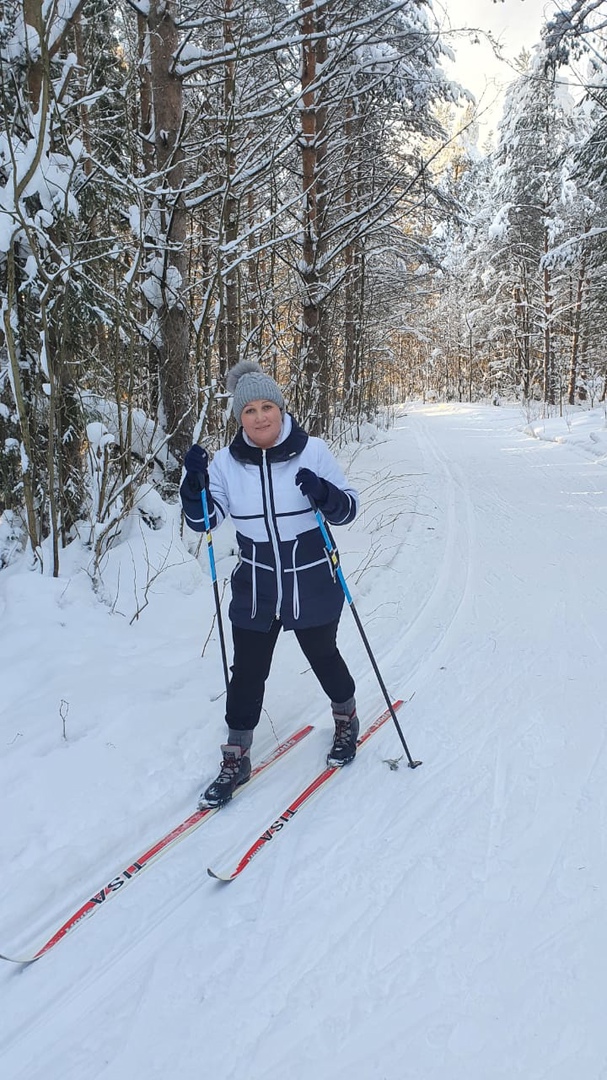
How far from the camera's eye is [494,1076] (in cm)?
162

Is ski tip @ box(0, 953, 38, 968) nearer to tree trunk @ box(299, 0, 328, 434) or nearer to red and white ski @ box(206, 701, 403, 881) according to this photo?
red and white ski @ box(206, 701, 403, 881)

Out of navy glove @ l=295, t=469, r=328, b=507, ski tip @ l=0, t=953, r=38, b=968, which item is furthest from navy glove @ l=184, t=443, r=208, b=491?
ski tip @ l=0, t=953, r=38, b=968

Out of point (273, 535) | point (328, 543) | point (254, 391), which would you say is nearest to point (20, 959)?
point (273, 535)

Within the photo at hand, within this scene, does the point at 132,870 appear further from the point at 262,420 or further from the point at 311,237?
the point at 311,237

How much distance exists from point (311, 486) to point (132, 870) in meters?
1.77

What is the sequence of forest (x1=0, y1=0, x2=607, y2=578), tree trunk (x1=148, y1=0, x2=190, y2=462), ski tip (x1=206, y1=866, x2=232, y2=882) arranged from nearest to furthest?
ski tip (x1=206, y1=866, x2=232, y2=882) → forest (x1=0, y1=0, x2=607, y2=578) → tree trunk (x1=148, y1=0, x2=190, y2=462)

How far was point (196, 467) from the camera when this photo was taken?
2.80 metres

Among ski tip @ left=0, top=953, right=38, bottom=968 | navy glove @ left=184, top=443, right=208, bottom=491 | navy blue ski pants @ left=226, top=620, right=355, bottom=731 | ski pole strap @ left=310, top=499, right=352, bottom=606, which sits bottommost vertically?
ski tip @ left=0, top=953, right=38, bottom=968

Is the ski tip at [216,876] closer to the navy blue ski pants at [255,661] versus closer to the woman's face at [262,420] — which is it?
the navy blue ski pants at [255,661]

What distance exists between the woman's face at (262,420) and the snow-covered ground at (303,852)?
170cm

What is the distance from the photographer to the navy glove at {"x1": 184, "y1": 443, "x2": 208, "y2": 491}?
2.79 m

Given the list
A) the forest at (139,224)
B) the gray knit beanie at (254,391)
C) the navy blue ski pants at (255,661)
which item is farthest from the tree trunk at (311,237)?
the navy blue ski pants at (255,661)

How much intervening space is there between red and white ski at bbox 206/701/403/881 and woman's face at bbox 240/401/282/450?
169cm

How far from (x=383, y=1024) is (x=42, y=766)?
1888mm
